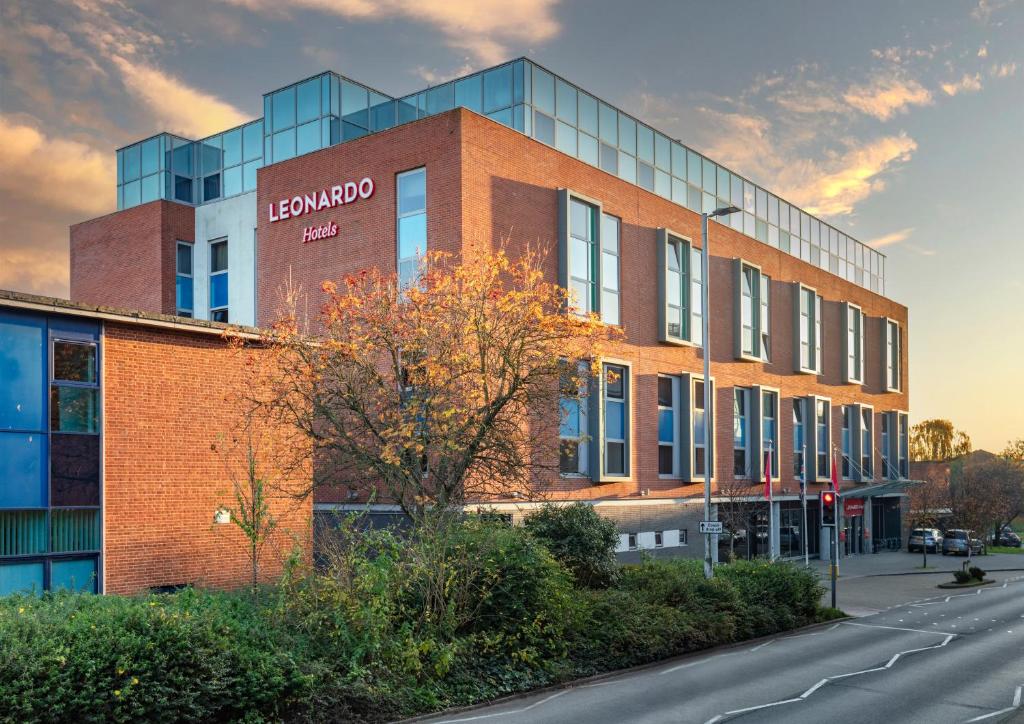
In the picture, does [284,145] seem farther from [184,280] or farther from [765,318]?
[765,318]

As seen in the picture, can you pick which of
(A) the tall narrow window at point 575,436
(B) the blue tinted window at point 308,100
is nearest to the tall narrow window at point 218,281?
(B) the blue tinted window at point 308,100

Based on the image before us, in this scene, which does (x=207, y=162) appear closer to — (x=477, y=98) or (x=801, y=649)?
(x=477, y=98)

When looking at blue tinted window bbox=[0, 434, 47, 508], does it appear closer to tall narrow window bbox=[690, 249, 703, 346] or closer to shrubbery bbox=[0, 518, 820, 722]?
shrubbery bbox=[0, 518, 820, 722]

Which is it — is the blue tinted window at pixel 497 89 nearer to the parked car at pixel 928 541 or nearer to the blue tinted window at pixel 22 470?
the blue tinted window at pixel 22 470

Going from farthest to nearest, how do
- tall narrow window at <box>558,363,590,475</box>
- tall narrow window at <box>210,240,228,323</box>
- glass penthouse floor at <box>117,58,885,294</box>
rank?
tall narrow window at <box>210,240,228,323</box>, glass penthouse floor at <box>117,58,885,294</box>, tall narrow window at <box>558,363,590,475</box>

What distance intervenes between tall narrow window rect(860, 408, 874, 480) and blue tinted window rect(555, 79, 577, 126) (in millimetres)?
32694

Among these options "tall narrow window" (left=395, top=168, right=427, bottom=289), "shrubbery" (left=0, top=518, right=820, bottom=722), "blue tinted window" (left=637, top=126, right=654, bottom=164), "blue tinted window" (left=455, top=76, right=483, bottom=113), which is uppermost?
"blue tinted window" (left=455, top=76, right=483, bottom=113)

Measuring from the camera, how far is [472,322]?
2108 centimetres

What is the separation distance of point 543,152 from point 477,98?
4.40 m

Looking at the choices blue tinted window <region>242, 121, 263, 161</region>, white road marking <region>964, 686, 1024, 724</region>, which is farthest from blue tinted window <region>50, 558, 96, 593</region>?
blue tinted window <region>242, 121, 263, 161</region>

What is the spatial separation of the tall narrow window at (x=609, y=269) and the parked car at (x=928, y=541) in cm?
3831

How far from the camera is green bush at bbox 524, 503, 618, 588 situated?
77.1 feet

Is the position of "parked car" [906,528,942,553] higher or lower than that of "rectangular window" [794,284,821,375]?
lower

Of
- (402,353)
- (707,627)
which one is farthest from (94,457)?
(707,627)
